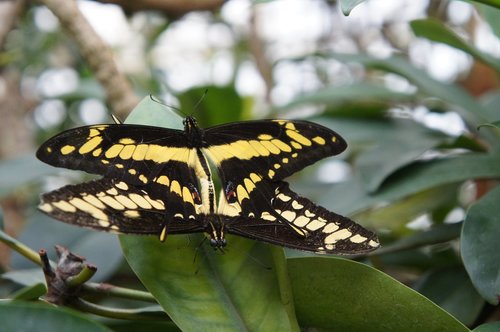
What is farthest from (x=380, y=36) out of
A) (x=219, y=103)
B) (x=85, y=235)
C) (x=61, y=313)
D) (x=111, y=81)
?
(x=61, y=313)

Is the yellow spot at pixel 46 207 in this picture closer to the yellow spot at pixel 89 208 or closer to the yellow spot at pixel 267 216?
the yellow spot at pixel 89 208

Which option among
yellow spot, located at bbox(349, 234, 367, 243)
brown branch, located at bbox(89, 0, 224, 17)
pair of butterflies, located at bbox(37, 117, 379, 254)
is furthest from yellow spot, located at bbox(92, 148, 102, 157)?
brown branch, located at bbox(89, 0, 224, 17)

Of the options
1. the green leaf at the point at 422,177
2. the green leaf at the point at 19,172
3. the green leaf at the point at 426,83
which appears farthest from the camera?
the green leaf at the point at 19,172

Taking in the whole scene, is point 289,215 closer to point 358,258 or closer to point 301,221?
point 301,221

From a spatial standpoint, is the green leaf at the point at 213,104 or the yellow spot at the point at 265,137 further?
the green leaf at the point at 213,104

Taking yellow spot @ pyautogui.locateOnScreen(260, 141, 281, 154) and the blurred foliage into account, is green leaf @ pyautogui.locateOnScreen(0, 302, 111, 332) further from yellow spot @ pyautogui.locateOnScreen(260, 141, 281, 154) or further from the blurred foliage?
yellow spot @ pyautogui.locateOnScreen(260, 141, 281, 154)

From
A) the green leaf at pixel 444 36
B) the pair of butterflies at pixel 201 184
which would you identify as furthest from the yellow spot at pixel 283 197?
the green leaf at pixel 444 36
